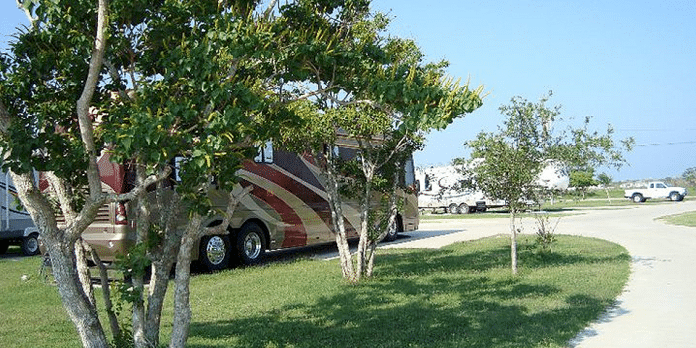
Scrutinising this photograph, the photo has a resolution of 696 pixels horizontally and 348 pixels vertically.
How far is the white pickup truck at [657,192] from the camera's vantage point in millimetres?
52469

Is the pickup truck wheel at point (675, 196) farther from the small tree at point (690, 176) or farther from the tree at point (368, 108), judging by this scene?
the tree at point (368, 108)

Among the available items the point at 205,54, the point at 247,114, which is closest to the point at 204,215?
the point at 247,114

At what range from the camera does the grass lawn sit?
740 cm

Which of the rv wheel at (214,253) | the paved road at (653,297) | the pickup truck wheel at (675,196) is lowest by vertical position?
the paved road at (653,297)

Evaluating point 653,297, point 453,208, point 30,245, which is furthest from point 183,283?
point 453,208

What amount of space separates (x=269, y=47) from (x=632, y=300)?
21.5ft

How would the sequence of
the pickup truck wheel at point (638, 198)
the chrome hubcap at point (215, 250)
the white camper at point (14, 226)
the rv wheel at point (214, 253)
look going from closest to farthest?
the rv wheel at point (214, 253) → the chrome hubcap at point (215, 250) → the white camper at point (14, 226) → the pickup truck wheel at point (638, 198)

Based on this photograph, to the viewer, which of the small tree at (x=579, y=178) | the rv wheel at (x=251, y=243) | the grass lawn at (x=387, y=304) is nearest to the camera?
the grass lawn at (x=387, y=304)

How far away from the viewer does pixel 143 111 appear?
4.64 meters

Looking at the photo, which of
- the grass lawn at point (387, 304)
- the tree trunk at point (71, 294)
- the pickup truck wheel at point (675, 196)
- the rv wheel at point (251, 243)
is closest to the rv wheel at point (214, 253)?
the rv wheel at point (251, 243)

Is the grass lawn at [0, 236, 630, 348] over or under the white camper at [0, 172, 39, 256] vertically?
under

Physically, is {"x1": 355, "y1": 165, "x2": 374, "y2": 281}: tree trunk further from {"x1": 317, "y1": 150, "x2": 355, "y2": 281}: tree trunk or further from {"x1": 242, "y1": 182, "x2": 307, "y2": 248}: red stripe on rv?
{"x1": 242, "y1": 182, "x2": 307, "y2": 248}: red stripe on rv

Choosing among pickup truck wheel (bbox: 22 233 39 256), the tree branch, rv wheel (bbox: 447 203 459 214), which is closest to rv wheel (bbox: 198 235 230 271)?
pickup truck wheel (bbox: 22 233 39 256)

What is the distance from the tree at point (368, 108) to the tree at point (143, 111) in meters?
0.44
